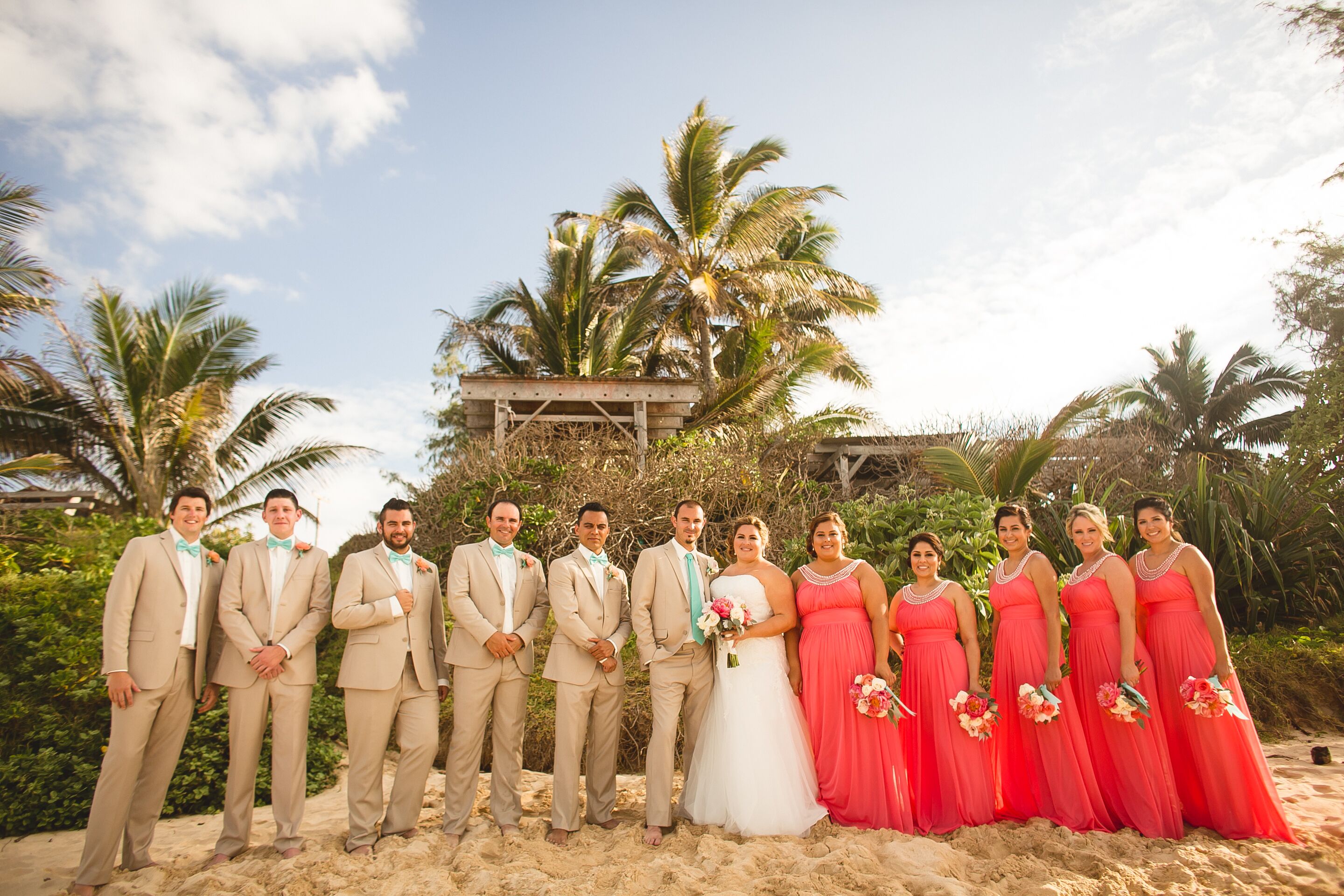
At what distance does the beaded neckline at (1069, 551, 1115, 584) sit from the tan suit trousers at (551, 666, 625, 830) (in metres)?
2.97

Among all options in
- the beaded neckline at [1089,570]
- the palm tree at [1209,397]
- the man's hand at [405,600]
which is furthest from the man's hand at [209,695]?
the palm tree at [1209,397]

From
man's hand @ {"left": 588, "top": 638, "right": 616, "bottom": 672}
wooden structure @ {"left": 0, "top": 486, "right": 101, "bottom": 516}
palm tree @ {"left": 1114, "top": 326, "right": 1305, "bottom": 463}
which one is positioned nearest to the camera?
man's hand @ {"left": 588, "top": 638, "right": 616, "bottom": 672}

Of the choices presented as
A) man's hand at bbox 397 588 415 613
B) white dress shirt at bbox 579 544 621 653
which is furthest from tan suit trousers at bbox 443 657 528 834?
white dress shirt at bbox 579 544 621 653

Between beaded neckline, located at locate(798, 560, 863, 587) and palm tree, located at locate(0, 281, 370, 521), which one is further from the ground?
palm tree, located at locate(0, 281, 370, 521)

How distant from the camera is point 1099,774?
183 inches

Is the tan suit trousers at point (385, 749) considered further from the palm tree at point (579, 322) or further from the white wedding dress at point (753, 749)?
the palm tree at point (579, 322)

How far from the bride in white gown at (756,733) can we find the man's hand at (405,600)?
6.18ft

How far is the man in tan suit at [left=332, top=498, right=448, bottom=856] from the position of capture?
4.48m

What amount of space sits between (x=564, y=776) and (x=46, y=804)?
143 inches

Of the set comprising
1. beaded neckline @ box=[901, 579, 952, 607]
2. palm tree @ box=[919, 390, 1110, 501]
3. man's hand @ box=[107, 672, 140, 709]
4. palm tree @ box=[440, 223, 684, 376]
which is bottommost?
man's hand @ box=[107, 672, 140, 709]

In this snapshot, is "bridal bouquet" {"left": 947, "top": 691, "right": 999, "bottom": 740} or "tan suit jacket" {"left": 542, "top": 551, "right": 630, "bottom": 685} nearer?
"bridal bouquet" {"left": 947, "top": 691, "right": 999, "bottom": 740}

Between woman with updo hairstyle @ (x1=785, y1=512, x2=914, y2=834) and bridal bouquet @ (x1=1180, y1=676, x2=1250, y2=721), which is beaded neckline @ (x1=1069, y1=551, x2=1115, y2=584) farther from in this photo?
woman with updo hairstyle @ (x1=785, y1=512, x2=914, y2=834)

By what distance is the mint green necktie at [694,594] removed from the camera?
4.76 m

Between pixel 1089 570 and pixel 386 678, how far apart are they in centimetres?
438
